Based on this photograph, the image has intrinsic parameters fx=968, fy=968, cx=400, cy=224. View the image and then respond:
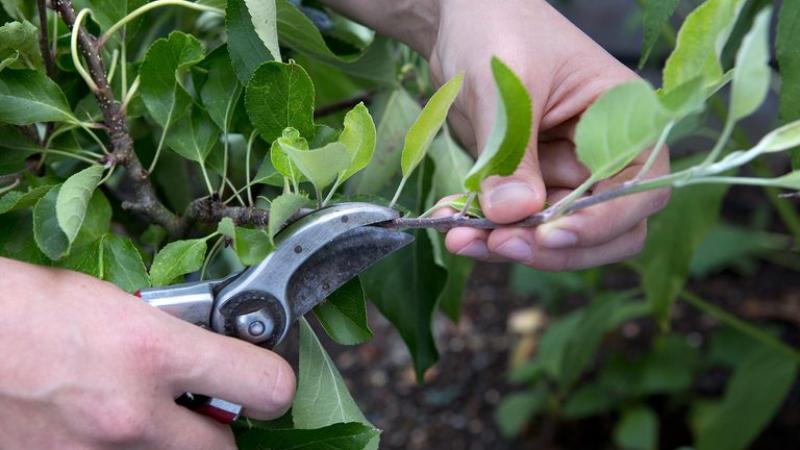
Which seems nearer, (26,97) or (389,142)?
(26,97)

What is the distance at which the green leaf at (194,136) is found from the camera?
55 cm

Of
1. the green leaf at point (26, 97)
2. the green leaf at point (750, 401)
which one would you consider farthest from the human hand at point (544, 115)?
the green leaf at point (750, 401)

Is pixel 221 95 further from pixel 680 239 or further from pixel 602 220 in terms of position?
pixel 680 239

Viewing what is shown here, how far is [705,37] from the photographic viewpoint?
39 cm

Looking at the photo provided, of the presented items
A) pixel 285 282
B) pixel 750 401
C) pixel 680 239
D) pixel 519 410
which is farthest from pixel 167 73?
pixel 519 410

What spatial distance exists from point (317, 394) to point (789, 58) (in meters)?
0.34

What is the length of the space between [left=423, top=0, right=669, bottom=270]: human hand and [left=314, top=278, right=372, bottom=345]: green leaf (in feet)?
0.19

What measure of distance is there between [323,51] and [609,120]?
0.77ft

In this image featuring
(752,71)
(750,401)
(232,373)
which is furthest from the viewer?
(750,401)

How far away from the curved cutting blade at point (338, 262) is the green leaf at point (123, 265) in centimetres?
8

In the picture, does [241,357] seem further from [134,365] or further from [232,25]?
[232,25]

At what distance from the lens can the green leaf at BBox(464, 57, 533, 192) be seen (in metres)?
0.38

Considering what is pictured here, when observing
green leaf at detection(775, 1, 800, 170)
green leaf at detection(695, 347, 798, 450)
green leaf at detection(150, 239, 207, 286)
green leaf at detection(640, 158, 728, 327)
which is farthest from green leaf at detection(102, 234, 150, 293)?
green leaf at detection(695, 347, 798, 450)

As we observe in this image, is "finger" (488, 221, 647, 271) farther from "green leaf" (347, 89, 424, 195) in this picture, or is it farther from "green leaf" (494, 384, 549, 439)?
"green leaf" (494, 384, 549, 439)
